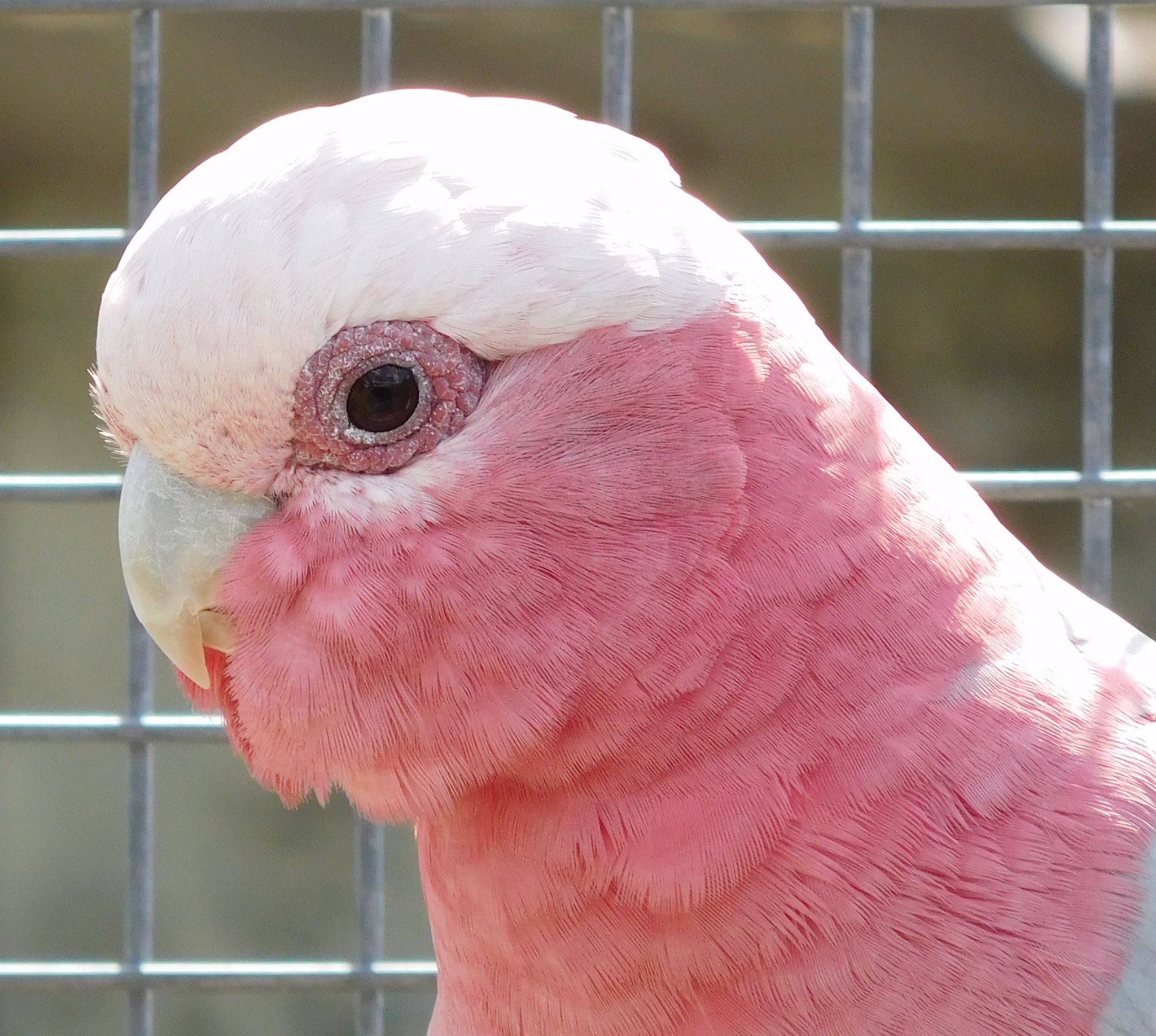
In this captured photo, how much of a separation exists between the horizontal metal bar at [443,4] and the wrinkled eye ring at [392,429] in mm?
607

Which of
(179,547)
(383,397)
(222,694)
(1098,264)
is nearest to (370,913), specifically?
(222,694)

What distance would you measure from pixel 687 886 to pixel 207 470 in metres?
0.42

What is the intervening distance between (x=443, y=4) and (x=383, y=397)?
2.07ft

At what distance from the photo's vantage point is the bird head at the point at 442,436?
833mm

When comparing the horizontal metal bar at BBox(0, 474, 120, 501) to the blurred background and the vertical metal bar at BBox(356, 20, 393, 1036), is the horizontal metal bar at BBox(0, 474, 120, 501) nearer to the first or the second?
the vertical metal bar at BBox(356, 20, 393, 1036)

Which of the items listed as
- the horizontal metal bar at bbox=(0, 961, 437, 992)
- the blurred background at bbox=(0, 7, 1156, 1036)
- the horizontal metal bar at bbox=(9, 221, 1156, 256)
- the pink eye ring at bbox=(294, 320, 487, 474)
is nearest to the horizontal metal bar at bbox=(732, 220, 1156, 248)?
the horizontal metal bar at bbox=(9, 221, 1156, 256)

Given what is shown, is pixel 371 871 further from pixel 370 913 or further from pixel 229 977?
pixel 229 977

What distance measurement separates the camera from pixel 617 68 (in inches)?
52.4

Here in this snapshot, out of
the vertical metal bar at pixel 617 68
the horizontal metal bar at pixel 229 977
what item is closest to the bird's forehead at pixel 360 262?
the vertical metal bar at pixel 617 68

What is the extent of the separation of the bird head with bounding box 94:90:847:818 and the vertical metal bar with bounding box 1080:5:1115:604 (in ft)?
1.95

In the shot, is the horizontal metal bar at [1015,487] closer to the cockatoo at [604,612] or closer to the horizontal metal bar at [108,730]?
the horizontal metal bar at [108,730]

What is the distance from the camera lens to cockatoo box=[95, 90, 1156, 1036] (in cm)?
83

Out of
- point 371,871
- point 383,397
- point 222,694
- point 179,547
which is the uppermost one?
point 383,397

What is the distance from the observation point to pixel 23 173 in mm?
3230
